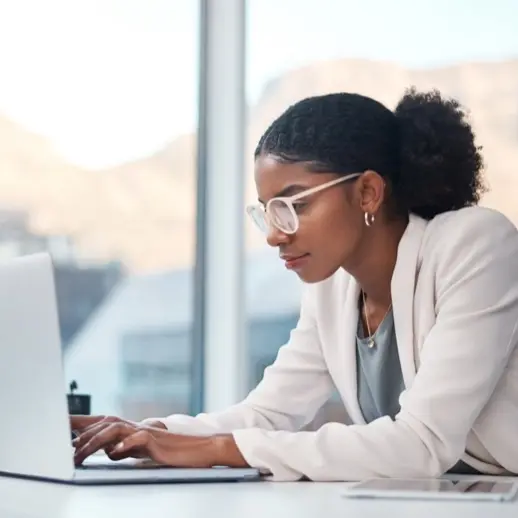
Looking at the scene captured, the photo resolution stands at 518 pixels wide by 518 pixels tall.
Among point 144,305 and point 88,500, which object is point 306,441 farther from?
point 144,305

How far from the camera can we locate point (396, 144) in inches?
75.6

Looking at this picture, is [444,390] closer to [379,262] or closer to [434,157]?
[379,262]

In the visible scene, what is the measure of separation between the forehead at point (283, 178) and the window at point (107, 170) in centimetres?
116

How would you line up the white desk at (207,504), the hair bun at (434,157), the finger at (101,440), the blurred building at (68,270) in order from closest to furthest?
the white desk at (207,504) < the finger at (101,440) < the hair bun at (434,157) < the blurred building at (68,270)

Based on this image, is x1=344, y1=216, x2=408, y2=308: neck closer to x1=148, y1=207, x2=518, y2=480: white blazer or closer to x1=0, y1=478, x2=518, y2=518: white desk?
x1=148, y1=207, x2=518, y2=480: white blazer

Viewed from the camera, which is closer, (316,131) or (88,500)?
(88,500)

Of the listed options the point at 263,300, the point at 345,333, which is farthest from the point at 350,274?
the point at 263,300

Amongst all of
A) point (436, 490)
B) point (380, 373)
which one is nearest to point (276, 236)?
point (380, 373)

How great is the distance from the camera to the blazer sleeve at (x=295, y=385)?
1.98 m

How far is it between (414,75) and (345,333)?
1.40 metres

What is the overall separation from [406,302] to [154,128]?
64.2 inches

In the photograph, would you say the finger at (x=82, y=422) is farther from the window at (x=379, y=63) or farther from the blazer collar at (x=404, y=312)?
the window at (x=379, y=63)

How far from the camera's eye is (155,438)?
1500 millimetres

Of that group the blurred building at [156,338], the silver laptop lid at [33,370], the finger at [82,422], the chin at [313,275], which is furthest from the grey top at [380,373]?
the blurred building at [156,338]
